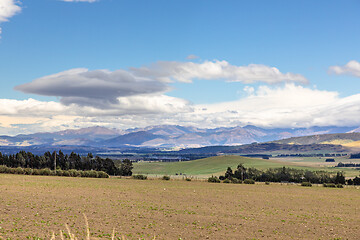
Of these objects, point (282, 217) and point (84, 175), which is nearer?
point (282, 217)

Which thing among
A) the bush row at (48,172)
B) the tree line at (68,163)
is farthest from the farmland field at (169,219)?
the tree line at (68,163)

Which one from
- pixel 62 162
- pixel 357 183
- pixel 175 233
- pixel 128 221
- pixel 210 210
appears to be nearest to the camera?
pixel 175 233

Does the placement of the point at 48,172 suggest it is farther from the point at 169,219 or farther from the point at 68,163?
the point at 169,219

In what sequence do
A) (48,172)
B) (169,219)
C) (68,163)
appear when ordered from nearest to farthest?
1. (169,219)
2. (48,172)
3. (68,163)

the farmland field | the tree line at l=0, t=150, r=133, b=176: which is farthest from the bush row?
the farmland field

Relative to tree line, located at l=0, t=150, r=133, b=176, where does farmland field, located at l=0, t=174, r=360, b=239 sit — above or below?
below

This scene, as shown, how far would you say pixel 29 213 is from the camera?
49.4 metres

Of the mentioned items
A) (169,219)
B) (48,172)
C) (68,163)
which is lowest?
(169,219)

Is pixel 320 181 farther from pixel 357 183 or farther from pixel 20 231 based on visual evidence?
pixel 20 231

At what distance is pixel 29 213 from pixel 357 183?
15553 cm

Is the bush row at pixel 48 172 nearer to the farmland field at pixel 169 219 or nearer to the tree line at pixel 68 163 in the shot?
the tree line at pixel 68 163

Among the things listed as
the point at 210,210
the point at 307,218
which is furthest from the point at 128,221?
the point at 307,218

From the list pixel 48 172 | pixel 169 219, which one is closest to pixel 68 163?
pixel 48 172

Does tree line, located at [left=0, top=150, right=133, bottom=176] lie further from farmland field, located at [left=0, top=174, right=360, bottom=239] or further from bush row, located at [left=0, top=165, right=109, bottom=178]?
farmland field, located at [left=0, top=174, right=360, bottom=239]
